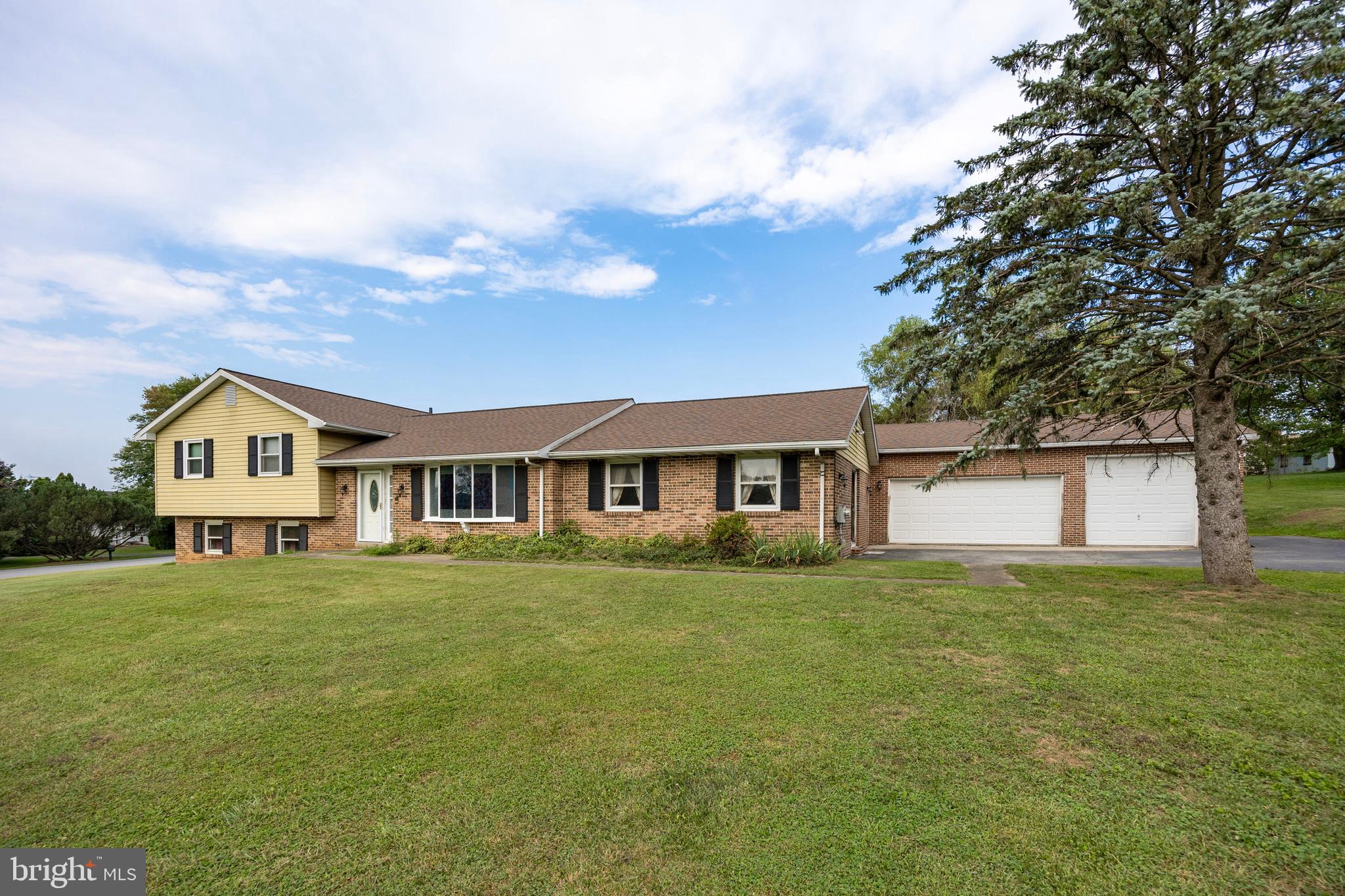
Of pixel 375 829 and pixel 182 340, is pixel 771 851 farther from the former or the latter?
pixel 182 340

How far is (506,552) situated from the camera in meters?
14.6

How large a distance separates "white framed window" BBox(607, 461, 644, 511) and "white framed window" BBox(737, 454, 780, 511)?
2687mm

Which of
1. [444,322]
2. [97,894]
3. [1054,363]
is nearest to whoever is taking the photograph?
[97,894]

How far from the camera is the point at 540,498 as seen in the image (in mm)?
15539

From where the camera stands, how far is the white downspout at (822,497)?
13.4 m

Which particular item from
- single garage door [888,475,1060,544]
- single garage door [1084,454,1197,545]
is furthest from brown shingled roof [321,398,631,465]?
single garage door [1084,454,1197,545]

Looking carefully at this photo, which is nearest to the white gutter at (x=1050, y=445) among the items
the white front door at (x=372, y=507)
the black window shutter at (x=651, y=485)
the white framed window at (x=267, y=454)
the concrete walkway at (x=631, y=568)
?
the concrete walkway at (x=631, y=568)

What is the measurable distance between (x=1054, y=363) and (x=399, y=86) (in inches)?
542

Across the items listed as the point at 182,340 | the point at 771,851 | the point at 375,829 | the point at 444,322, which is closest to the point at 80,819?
the point at 375,829

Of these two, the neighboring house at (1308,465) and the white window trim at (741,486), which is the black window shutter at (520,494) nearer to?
the white window trim at (741,486)

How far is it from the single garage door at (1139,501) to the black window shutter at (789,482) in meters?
9.59

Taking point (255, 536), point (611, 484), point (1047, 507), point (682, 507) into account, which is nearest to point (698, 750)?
point (682, 507)

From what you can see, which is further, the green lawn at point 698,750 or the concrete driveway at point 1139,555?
the concrete driveway at point 1139,555

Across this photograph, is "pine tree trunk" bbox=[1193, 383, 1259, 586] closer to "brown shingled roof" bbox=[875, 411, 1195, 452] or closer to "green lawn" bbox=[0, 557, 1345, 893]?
"green lawn" bbox=[0, 557, 1345, 893]
